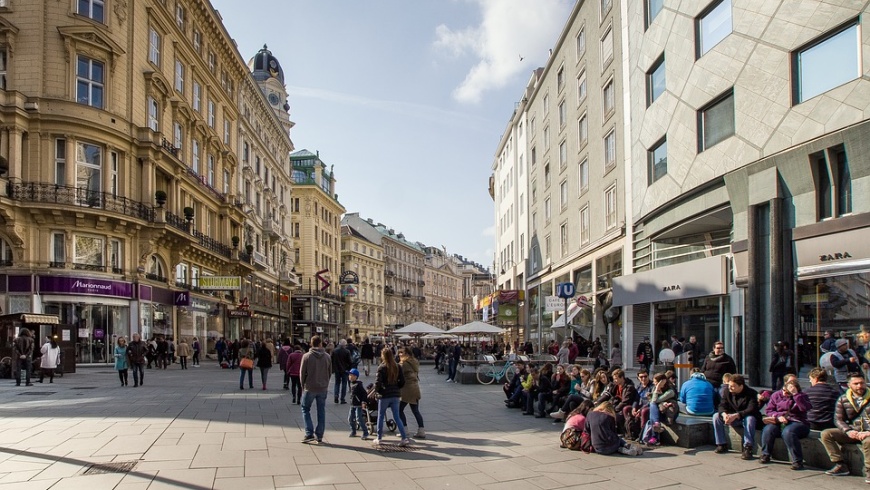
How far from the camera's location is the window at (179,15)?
39062 millimetres

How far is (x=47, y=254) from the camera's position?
29.2 meters

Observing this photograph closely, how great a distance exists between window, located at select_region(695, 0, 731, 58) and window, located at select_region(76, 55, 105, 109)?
24923 millimetres

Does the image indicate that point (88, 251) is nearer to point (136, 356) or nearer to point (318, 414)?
point (136, 356)

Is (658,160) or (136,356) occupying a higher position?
(658,160)

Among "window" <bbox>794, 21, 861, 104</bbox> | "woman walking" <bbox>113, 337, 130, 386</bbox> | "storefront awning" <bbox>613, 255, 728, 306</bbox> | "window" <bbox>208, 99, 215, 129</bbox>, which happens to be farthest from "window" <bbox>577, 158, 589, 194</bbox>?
"window" <bbox>208, 99, 215, 129</bbox>

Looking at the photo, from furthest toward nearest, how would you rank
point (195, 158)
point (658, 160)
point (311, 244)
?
point (311, 244)
point (195, 158)
point (658, 160)

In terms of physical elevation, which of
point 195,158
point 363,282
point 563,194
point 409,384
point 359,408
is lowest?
point 359,408

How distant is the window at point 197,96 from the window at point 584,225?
78.5ft

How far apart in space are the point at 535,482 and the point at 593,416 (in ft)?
7.17

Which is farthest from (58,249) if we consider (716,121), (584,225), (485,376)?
(716,121)

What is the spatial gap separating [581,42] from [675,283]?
17.8 meters

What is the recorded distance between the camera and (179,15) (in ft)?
Answer: 131

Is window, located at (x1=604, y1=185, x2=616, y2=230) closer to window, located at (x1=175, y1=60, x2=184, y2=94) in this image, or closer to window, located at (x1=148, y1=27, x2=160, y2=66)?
window, located at (x1=148, y1=27, x2=160, y2=66)

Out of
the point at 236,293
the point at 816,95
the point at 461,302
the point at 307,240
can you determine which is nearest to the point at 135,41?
the point at 236,293
